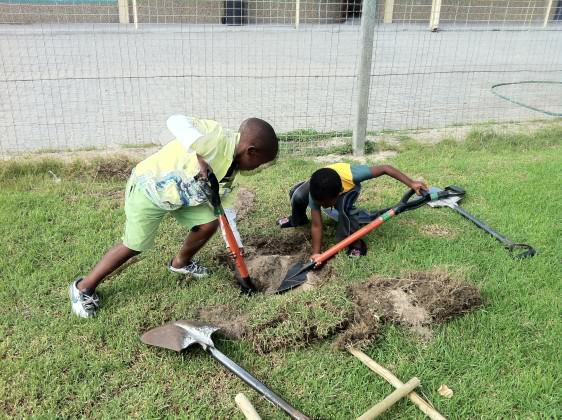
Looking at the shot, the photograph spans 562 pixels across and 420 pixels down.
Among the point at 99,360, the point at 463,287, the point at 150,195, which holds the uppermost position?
the point at 150,195

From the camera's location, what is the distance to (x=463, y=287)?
9.64 ft

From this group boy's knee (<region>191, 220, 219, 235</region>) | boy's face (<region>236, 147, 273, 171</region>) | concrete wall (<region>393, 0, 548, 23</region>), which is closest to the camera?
boy's face (<region>236, 147, 273, 171</region>)

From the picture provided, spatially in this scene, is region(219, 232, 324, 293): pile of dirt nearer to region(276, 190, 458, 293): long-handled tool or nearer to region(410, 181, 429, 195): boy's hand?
region(276, 190, 458, 293): long-handled tool

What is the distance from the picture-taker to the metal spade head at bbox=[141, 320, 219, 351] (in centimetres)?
258

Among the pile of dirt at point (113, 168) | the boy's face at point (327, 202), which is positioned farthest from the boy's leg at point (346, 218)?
the pile of dirt at point (113, 168)

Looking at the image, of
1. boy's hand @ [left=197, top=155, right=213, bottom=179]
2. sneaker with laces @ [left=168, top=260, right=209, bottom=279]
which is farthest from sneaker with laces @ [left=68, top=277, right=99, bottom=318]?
boy's hand @ [left=197, top=155, right=213, bottom=179]

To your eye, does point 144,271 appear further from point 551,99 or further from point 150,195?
point 551,99

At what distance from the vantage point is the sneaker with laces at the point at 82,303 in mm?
2910

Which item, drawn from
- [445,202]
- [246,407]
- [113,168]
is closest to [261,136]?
[246,407]

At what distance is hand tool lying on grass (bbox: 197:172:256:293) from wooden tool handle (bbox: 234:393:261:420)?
94cm

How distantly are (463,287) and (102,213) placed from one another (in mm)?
2864

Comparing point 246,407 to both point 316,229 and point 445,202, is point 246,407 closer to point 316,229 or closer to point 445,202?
point 316,229

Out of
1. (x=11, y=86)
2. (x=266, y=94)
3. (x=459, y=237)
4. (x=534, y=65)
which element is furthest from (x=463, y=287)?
(x=534, y=65)

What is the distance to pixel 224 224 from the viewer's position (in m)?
2.92
